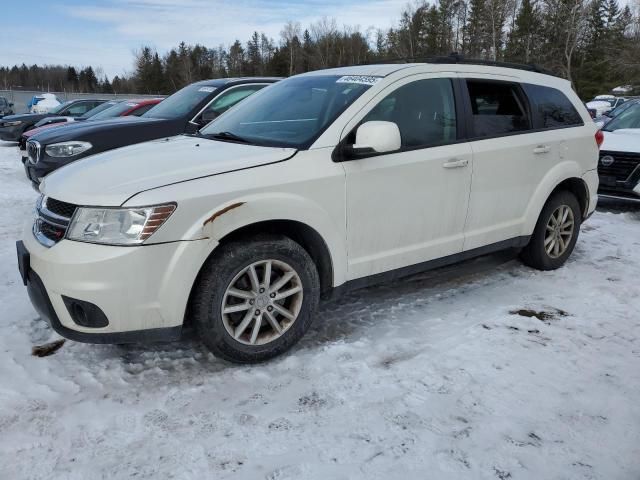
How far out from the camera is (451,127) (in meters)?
4.02

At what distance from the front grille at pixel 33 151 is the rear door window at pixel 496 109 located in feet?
18.1

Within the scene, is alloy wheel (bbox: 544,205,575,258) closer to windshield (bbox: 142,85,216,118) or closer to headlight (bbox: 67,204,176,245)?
headlight (bbox: 67,204,176,245)

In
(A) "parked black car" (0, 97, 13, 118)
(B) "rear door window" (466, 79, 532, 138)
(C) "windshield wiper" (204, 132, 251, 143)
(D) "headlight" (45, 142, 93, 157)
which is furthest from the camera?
(A) "parked black car" (0, 97, 13, 118)

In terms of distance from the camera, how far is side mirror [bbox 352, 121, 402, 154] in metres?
3.30

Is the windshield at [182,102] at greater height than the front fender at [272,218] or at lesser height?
greater

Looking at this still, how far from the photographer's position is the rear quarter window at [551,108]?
467cm

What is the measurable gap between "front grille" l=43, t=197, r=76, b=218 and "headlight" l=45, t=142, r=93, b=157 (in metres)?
3.76

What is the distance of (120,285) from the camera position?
278cm

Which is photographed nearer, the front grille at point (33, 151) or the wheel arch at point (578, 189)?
the wheel arch at point (578, 189)

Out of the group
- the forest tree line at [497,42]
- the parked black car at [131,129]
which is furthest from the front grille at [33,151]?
the forest tree line at [497,42]

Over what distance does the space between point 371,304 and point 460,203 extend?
3.31ft

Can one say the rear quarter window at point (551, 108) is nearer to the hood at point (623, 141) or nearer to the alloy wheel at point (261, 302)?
the alloy wheel at point (261, 302)

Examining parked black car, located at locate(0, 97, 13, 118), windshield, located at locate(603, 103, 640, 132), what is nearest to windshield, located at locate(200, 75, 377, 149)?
windshield, located at locate(603, 103, 640, 132)

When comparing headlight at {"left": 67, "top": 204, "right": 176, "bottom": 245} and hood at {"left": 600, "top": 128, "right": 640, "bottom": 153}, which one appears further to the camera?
hood at {"left": 600, "top": 128, "right": 640, "bottom": 153}
